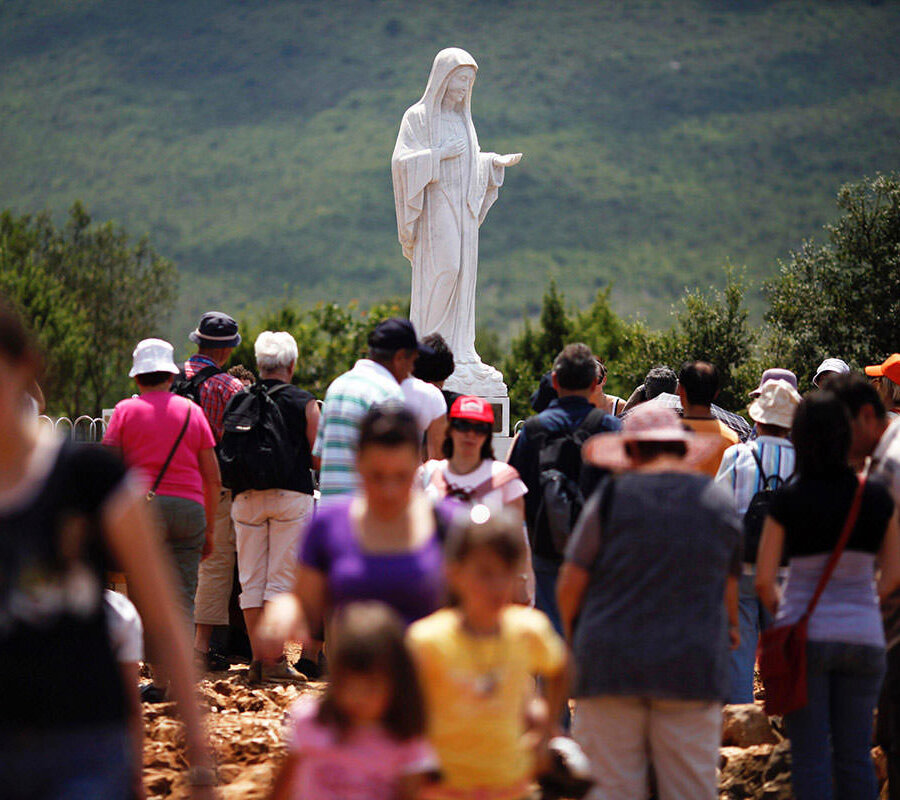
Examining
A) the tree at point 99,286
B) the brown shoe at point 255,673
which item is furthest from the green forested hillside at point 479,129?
the brown shoe at point 255,673

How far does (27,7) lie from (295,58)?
29591 mm

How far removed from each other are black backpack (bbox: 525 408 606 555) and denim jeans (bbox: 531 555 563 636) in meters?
0.12

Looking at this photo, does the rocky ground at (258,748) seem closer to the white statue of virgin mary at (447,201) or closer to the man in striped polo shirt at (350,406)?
the man in striped polo shirt at (350,406)

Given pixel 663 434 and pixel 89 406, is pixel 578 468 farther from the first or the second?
pixel 89 406

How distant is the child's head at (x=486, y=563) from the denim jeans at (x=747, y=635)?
2.68 metres

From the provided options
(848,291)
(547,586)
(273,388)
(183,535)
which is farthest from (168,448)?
(848,291)

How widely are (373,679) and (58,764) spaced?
702mm

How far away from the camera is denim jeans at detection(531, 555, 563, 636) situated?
5.19 meters

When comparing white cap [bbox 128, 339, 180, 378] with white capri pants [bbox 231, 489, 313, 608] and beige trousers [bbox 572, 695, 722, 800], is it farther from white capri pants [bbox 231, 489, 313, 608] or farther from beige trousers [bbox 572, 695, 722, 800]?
beige trousers [bbox 572, 695, 722, 800]

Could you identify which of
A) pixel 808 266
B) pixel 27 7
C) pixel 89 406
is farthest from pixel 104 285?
pixel 27 7

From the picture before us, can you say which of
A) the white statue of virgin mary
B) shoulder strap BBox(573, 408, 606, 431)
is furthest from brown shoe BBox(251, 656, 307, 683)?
the white statue of virgin mary

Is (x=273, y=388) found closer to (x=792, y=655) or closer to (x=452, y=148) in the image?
(x=792, y=655)

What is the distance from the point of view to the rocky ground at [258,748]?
16.7ft

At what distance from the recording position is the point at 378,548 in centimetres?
341
